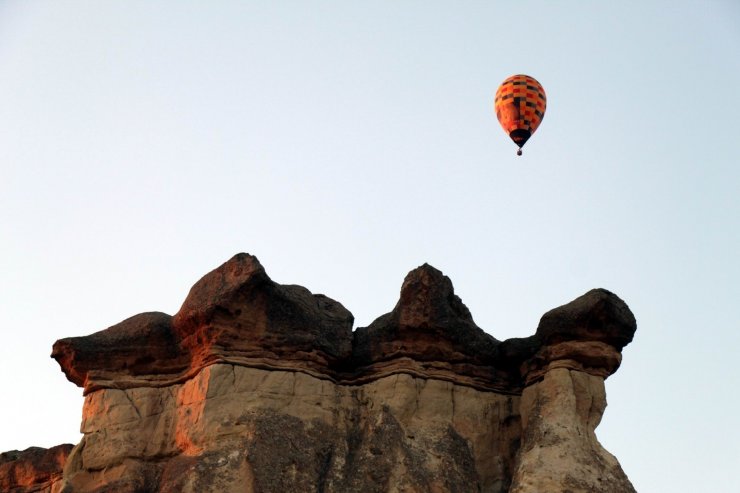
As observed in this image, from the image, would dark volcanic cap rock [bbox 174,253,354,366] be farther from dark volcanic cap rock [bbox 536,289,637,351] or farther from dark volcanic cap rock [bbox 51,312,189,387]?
dark volcanic cap rock [bbox 536,289,637,351]

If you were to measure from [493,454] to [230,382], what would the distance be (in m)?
4.37

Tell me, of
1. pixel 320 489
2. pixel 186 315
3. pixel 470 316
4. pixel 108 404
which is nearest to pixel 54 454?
pixel 108 404

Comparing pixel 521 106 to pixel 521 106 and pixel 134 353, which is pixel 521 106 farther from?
pixel 134 353

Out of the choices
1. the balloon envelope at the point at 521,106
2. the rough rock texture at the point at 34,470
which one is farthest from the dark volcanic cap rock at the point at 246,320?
the balloon envelope at the point at 521,106

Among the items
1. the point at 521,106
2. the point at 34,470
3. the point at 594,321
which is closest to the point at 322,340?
the point at 594,321

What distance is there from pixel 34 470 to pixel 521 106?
53.0 ft

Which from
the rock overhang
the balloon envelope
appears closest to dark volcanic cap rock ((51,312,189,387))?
the rock overhang

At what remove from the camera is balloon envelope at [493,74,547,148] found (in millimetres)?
30938

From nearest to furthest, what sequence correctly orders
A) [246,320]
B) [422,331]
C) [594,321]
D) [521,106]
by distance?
[246,320] → [594,321] → [422,331] → [521,106]

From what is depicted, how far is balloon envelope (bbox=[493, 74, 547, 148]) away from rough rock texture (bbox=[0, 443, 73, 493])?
50.9ft

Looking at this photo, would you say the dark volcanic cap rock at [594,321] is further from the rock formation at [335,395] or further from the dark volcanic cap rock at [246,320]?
the dark volcanic cap rock at [246,320]

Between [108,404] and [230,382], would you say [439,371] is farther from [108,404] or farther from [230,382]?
[108,404]

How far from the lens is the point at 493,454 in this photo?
730 inches

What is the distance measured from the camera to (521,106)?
3092 cm
